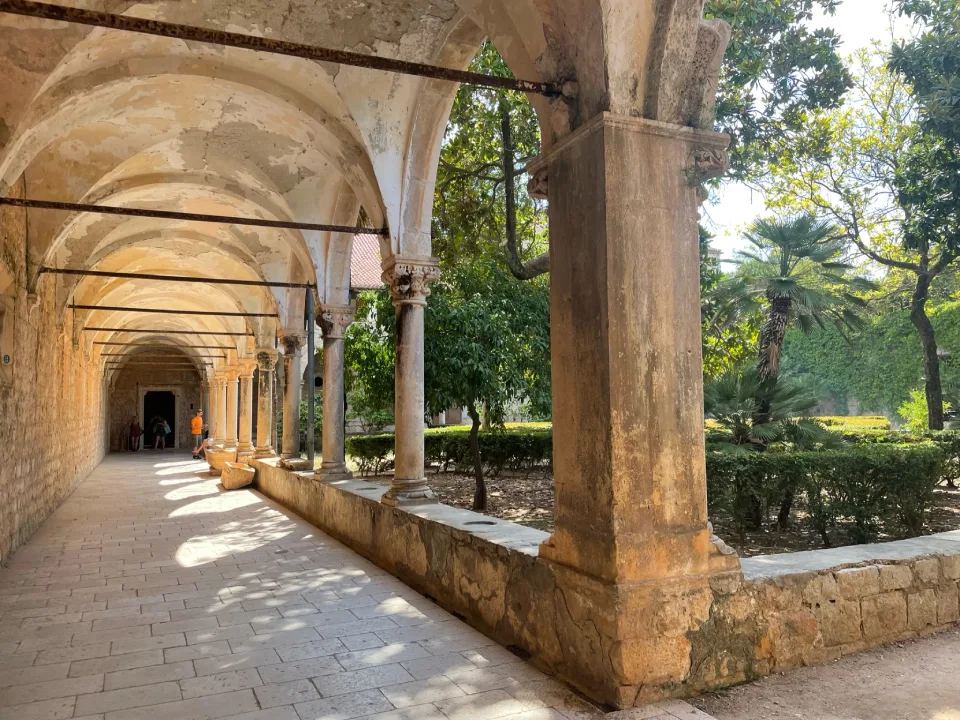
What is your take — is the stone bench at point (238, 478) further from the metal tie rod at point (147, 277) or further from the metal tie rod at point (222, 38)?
the metal tie rod at point (222, 38)

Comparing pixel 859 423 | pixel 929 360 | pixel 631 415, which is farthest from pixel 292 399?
pixel 859 423

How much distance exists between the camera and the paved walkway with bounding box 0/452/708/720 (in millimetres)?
2887

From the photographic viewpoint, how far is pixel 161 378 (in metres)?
27.7

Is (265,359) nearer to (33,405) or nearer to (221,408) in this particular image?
(33,405)

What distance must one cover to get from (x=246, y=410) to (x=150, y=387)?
15.2 m

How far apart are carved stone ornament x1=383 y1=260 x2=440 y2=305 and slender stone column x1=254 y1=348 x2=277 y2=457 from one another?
25.3ft

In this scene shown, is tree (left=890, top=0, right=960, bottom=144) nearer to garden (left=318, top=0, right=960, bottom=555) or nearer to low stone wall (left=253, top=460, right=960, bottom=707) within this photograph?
garden (left=318, top=0, right=960, bottom=555)

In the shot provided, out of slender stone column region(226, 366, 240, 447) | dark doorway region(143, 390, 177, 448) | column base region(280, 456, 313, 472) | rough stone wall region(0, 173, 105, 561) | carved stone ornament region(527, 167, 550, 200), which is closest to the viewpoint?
carved stone ornament region(527, 167, 550, 200)

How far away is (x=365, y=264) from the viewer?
2170 cm

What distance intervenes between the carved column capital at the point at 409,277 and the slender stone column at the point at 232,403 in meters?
11.3

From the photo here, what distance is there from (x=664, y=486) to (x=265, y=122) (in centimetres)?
590

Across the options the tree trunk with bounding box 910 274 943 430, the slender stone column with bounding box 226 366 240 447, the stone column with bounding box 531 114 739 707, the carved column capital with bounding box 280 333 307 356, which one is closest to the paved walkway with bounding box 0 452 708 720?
the stone column with bounding box 531 114 739 707

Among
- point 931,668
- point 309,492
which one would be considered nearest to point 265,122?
point 309,492

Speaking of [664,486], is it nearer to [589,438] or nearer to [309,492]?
[589,438]
